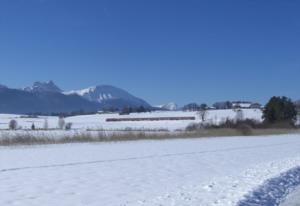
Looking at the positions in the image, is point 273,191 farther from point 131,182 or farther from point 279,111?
point 279,111

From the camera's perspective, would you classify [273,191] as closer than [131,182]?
Yes

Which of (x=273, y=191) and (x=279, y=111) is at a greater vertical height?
(x=279, y=111)

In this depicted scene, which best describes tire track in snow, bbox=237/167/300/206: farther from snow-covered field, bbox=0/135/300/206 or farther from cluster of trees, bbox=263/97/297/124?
cluster of trees, bbox=263/97/297/124

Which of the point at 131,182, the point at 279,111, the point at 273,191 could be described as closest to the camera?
the point at 273,191

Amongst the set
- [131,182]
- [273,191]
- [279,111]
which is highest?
[279,111]

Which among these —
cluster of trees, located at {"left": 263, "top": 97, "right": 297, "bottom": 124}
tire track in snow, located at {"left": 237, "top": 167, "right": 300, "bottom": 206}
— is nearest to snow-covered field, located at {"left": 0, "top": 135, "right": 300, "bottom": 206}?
tire track in snow, located at {"left": 237, "top": 167, "right": 300, "bottom": 206}

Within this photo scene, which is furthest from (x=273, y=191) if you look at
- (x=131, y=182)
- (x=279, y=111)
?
(x=279, y=111)

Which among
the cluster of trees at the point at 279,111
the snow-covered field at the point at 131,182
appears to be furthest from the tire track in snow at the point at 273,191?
the cluster of trees at the point at 279,111

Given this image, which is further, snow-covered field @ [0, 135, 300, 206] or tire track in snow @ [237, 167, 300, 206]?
tire track in snow @ [237, 167, 300, 206]

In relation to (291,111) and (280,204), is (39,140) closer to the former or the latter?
(280,204)

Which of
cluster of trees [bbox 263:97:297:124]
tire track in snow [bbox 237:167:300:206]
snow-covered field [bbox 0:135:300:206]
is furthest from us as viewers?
cluster of trees [bbox 263:97:297:124]

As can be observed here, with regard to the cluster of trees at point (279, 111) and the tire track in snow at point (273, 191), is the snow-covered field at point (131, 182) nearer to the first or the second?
the tire track in snow at point (273, 191)

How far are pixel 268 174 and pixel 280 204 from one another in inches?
215

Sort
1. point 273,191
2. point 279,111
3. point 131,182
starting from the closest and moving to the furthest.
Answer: point 273,191 < point 131,182 < point 279,111
